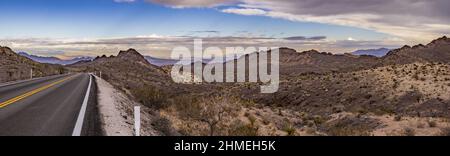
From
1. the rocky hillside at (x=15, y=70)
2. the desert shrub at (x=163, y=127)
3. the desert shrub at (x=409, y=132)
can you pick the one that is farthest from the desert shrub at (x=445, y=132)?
the rocky hillside at (x=15, y=70)

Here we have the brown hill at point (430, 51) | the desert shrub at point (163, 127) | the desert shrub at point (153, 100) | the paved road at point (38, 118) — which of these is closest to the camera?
the paved road at point (38, 118)

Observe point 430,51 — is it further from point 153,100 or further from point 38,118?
point 38,118

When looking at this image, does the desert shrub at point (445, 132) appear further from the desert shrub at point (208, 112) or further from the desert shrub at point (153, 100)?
the desert shrub at point (153, 100)

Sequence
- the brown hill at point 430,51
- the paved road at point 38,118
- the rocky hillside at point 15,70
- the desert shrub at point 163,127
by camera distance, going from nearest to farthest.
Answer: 1. the paved road at point 38,118
2. the desert shrub at point 163,127
3. the rocky hillside at point 15,70
4. the brown hill at point 430,51

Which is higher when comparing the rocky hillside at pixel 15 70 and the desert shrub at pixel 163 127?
the desert shrub at pixel 163 127

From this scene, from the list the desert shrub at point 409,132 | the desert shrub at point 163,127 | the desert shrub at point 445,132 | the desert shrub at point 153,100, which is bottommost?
the desert shrub at point 409,132

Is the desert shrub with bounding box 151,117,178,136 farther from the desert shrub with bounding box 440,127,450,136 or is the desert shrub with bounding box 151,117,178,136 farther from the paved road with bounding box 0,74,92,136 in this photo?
the desert shrub with bounding box 440,127,450,136

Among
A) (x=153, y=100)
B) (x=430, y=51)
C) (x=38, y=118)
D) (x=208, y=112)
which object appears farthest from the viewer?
(x=430, y=51)

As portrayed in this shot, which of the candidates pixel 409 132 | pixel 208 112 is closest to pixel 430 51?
pixel 409 132

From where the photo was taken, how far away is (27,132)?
31.2 ft

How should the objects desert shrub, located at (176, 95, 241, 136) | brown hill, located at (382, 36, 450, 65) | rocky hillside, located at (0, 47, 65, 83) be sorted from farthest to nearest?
1. brown hill, located at (382, 36, 450, 65)
2. rocky hillside, located at (0, 47, 65, 83)
3. desert shrub, located at (176, 95, 241, 136)

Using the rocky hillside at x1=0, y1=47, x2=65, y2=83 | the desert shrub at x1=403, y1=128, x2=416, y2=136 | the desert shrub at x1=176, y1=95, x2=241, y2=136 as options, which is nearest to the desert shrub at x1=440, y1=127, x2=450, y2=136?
the desert shrub at x1=403, y1=128, x2=416, y2=136

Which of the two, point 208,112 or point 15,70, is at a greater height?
point 208,112

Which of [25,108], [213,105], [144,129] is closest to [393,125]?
[213,105]
